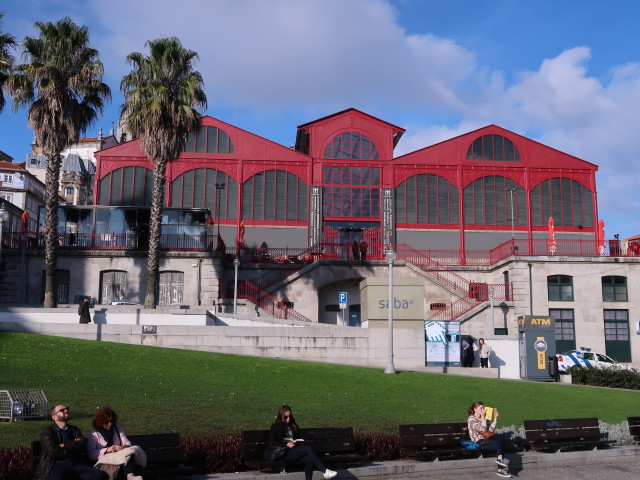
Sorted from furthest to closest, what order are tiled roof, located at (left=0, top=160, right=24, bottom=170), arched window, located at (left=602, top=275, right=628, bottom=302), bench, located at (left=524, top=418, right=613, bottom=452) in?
tiled roof, located at (left=0, top=160, right=24, bottom=170)
arched window, located at (left=602, top=275, right=628, bottom=302)
bench, located at (left=524, top=418, right=613, bottom=452)

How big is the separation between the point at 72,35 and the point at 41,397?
22.1 meters

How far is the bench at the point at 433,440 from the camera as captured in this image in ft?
38.7

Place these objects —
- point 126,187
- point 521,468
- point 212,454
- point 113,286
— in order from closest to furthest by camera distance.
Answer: point 212,454 → point 521,468 → point 113,286 → point 126,187

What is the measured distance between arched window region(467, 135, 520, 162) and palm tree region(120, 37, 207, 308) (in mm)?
20745

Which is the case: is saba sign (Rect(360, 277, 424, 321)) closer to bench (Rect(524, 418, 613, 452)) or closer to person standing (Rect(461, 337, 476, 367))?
person standing (Rect(461, 337, 476, 367))

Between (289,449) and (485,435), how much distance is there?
146 inches

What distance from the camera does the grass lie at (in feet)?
45.5

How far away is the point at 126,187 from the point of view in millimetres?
44719

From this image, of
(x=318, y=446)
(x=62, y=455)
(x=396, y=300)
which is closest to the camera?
(x=62, y=455)

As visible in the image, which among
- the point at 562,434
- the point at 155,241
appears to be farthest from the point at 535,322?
the point at 155,241

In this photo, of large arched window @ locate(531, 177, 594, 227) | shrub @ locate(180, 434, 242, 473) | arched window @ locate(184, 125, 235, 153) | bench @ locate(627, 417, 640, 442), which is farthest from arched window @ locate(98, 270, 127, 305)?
bench @ locate(627, 417, 640, 442)

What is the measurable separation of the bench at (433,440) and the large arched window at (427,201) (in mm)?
32865

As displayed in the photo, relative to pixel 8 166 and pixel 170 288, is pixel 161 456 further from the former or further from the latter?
pixel 8 166

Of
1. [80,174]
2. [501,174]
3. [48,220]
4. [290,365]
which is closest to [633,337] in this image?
[501,174]
